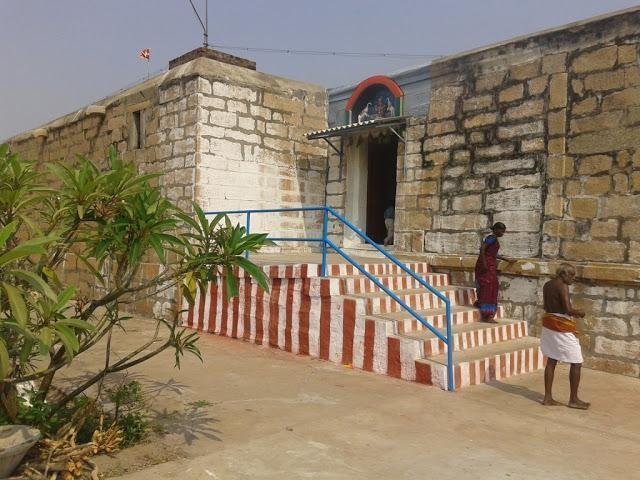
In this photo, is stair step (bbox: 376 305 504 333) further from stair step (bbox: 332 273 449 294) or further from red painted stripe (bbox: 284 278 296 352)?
red painted stripe (bbox: 284 278 296 352)

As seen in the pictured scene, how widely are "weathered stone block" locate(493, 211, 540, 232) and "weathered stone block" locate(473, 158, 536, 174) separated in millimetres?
578

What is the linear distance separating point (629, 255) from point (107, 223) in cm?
544

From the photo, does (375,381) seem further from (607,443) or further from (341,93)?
(341,93)

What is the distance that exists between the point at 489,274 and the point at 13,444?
5271mm

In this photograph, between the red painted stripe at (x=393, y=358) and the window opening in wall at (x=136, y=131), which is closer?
the red painted stripe at (x=393, y=358)

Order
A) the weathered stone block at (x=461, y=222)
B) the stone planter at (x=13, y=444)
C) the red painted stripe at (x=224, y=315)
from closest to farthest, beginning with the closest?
1. the stone planter at (x=13, y=444)
2. the weathered stone block at (x=461, y=222)
3. the red painted stripe at (x=224, y=315)

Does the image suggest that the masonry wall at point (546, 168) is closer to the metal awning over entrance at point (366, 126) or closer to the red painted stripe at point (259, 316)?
the metal awning over entrance at point (366, 126)

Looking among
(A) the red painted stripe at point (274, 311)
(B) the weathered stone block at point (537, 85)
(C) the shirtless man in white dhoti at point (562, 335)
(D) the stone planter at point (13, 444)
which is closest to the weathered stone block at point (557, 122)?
(B) the weathered stone block at point (537, 85)

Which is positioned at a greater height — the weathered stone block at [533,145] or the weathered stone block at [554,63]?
the weathered stone block at [554,63]

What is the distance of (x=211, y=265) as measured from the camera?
3596 mm

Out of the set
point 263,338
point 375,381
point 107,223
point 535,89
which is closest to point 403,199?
point 535,89

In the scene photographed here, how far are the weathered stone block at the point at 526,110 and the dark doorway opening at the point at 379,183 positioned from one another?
8.40 ft

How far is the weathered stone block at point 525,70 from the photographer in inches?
273

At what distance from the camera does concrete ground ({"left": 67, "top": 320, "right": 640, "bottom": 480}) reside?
3316 mm
